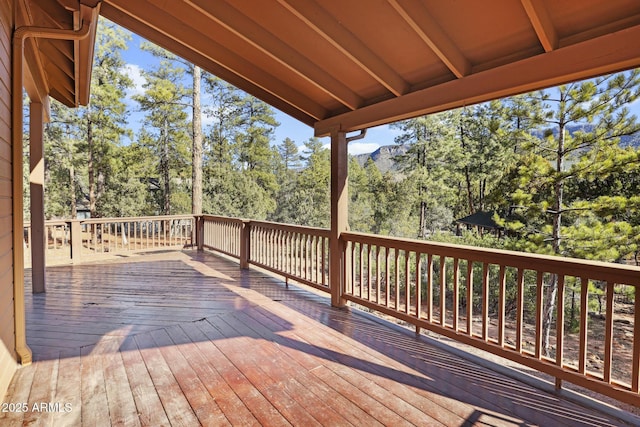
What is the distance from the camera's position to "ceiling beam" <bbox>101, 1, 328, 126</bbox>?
10.8ft

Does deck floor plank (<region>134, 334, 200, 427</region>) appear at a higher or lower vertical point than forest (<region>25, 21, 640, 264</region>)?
lower

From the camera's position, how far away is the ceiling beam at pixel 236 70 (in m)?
3.28

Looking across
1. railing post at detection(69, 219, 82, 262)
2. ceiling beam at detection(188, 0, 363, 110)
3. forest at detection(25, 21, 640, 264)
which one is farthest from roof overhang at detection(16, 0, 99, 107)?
forest at detection(25, 21, 640, 264)

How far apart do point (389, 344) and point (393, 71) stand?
2.47 m

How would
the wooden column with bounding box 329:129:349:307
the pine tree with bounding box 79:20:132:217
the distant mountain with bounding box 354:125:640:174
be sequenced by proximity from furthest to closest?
1. the distant mountain with bounding box 354:125:640:174
2. the pine tree with bounding box 79:20:132:217
3. the wooden column with bounding box 329:129:349:307

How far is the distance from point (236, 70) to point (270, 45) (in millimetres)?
718

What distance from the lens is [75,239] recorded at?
636 cm

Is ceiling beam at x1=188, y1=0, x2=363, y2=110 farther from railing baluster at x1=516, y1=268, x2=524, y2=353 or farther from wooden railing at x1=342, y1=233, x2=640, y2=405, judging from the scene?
railing baluster at x1=516, y1=268, x2=524, y2=353

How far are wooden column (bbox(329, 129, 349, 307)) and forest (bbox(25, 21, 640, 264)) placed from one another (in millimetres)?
6181

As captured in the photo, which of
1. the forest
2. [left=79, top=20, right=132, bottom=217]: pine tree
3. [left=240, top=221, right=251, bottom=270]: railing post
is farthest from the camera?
[left=79, top=20, right=132, bottom=217]: pine tree

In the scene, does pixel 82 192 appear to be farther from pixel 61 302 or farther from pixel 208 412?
pixel 208 412

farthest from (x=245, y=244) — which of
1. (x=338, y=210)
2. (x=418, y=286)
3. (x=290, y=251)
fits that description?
(x=418, y=286)

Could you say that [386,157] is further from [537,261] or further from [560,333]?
[560,333]

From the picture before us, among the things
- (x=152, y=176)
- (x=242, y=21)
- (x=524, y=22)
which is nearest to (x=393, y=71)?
(x=524, y=22)
